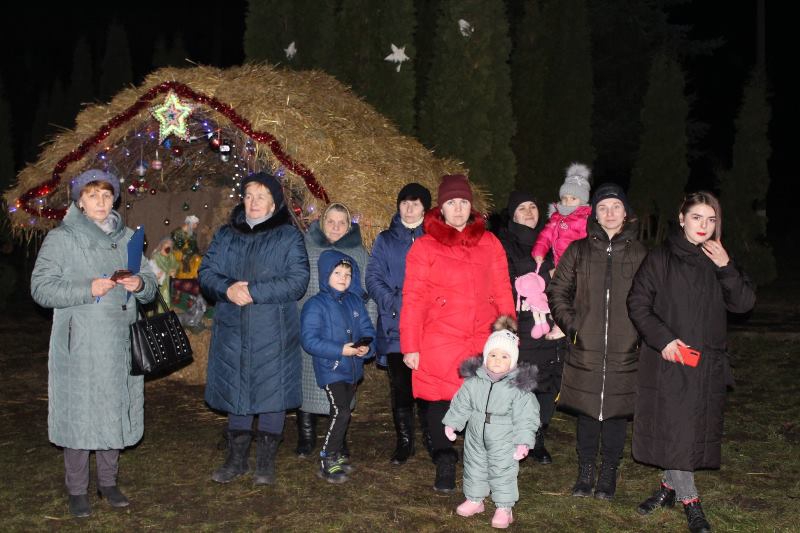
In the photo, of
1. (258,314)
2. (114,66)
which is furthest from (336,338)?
(114,66)

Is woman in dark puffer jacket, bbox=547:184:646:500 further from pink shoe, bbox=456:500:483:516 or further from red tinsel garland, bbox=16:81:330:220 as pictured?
red tinsel garland, bbox=16:81:330:220

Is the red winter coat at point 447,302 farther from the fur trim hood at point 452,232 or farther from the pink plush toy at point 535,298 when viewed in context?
the pink plush toy at point 535,298

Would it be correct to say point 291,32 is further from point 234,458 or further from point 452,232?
point 234,458

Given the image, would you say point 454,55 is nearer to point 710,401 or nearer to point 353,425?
point 353,425

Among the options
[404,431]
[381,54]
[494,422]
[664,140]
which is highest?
[381,54]

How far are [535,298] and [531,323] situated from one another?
0.24 m

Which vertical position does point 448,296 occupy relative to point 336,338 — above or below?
above

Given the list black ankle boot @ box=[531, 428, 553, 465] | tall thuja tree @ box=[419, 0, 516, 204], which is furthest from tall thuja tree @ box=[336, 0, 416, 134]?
black ankle boot @ box=[531, 428, 553, 465]

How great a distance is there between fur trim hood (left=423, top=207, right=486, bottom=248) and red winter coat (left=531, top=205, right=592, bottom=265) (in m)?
0.90

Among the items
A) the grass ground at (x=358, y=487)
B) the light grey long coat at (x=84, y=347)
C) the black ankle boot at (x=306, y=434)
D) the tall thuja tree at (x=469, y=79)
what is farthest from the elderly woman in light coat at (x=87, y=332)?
the tall thuja tree at (x=469, y=79)

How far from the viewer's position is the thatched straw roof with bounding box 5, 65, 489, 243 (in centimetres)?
743

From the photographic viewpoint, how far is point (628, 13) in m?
26.4

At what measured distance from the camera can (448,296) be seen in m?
5.42

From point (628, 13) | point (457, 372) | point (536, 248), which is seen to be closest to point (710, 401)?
point (457, 372)
